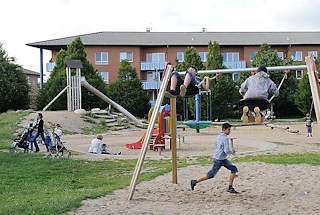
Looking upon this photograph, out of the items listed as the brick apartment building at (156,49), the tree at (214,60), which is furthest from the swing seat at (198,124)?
the brick apartment building at (156,49)

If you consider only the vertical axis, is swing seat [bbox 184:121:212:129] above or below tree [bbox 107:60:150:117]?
below

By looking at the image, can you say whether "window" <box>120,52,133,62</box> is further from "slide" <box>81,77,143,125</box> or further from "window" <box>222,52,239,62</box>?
"slide" <box>81,77,143,125</box>

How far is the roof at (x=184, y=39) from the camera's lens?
51.6 m

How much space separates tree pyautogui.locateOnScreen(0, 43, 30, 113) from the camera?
39125mm

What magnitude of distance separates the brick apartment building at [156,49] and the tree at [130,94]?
528 cm

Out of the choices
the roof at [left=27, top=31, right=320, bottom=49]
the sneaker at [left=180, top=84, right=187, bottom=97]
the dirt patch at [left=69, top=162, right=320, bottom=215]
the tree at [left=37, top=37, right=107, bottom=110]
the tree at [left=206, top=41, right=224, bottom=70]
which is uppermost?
the roof at [left=27, top=31, right=320, bottom=49]

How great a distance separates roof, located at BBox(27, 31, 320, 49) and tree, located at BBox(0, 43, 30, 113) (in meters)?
11.0

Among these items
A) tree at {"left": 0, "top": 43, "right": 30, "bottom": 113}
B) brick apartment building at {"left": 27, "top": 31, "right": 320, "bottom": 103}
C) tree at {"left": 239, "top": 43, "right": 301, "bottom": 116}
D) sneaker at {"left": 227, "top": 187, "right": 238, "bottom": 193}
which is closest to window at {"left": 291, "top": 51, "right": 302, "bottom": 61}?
brick apartment building at {"left": 27, "top": 31, "right": 320, "bottom": 103}

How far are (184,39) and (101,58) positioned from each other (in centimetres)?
1068

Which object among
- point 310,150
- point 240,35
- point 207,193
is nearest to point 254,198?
point 207,193

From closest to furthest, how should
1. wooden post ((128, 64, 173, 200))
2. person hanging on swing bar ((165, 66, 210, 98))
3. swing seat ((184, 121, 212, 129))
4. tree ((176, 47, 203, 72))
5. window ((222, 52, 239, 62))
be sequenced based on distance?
1. wooden post ((128, 64, 173, 200))
2. person hanging on swing bar ((165, 66, 210, 98))
3. swing seat ((184, 121, 212, 129))
4. tree ((176, 47, 203, 72))
5. window ((222, 52, 239, 62))

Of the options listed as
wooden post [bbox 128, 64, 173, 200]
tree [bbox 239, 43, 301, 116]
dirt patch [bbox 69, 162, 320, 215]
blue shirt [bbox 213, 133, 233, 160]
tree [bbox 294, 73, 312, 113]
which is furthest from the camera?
tree [bbox 239, 43, 301, 116]

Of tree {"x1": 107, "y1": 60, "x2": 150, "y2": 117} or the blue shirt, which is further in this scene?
tree {"x1": 107, "y1": 60, "x2": 150, "y2": 117}

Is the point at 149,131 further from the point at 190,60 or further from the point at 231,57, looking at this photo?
the point at 231,57
